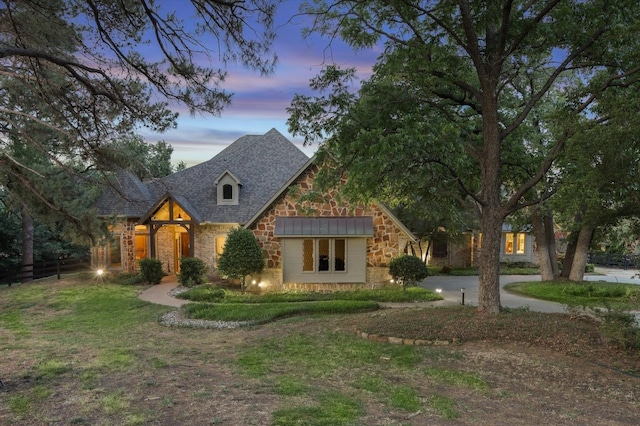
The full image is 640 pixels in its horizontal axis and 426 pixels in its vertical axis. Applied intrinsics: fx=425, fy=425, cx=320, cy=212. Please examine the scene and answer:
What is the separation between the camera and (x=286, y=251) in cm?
1658

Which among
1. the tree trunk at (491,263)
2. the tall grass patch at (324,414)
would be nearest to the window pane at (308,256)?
the tree trunk at (491,263)

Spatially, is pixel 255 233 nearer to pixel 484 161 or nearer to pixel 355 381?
pixel 484 161

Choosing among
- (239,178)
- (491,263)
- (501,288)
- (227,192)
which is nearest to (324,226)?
(227,192)

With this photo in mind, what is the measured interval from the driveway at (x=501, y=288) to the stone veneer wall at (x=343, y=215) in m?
2.30

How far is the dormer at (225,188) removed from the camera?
19266 mm

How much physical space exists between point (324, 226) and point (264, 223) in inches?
95.4

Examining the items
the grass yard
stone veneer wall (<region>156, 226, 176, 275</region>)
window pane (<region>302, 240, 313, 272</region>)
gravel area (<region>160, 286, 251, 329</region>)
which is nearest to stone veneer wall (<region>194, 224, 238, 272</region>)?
stone veneer wall (<region>156, 226, 176, 275</region>)

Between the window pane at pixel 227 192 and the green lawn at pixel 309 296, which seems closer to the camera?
the green lawn at pixel 309 296

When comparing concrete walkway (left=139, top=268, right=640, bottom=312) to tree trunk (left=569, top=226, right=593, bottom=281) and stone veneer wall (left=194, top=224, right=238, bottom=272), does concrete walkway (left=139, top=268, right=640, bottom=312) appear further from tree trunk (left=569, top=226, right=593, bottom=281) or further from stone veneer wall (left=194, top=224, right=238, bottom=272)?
stone veneer wall (left=194, top=224, right=238, bottom=272)

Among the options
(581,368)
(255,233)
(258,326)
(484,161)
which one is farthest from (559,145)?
(255,233)

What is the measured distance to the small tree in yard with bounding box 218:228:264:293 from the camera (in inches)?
613

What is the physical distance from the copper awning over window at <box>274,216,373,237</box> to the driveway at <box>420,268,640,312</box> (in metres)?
3.57

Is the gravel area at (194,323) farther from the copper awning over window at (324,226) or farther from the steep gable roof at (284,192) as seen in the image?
the steep gable roof at (284,192)

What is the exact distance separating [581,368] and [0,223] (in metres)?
27.0
